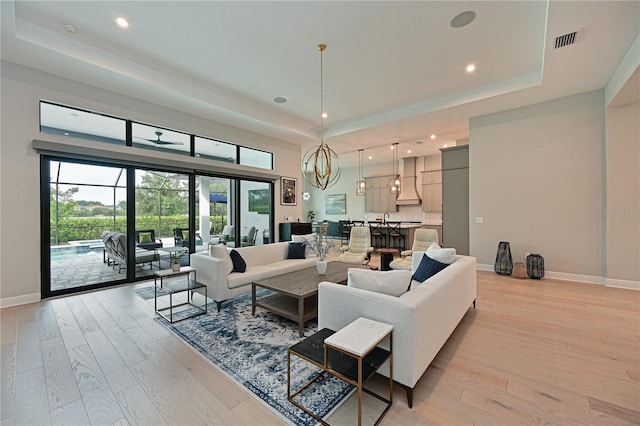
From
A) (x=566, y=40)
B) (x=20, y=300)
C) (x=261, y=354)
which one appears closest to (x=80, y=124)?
(x=20, y=300)

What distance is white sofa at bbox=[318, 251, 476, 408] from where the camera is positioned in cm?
174

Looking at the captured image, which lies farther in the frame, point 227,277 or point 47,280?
point 47,280

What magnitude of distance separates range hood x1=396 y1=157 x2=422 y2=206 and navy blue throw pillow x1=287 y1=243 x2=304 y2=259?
605 cm

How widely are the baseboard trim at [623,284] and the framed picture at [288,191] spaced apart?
6.80m

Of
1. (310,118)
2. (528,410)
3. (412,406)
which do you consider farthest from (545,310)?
(310,118)

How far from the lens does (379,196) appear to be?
35.4 feet

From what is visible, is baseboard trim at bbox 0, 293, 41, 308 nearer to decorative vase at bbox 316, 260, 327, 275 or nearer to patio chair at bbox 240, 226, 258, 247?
patio chair at bbox 240, 226, 258, 247

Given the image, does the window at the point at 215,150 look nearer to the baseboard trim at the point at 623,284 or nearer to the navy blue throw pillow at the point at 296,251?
the navy blue throw pillow at the point at 296,251

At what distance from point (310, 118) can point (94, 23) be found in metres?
4.08

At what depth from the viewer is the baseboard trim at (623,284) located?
4211 mm

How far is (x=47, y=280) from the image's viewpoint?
391 centimetres

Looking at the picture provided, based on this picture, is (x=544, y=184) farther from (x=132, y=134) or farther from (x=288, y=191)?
(x=132, y=134)

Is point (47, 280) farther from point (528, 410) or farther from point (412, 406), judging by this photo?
point (528, 410)

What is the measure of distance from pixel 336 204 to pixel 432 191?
451 cm
